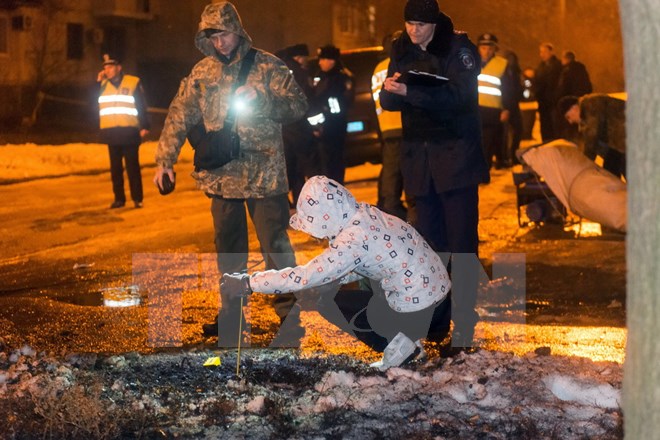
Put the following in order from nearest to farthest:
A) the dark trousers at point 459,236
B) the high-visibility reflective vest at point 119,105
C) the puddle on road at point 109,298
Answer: the dark trousers at point 459,236
the puddle on road at point 109,298
the high-visibility reflective vest at point 119,105

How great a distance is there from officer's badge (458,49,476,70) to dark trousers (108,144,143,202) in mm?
7080

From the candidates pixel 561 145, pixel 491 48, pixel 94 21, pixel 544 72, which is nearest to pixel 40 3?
pixel 94 21

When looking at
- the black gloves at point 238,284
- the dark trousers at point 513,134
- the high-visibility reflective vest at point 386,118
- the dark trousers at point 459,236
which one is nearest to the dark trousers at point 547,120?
the dark trousers at point 513,134

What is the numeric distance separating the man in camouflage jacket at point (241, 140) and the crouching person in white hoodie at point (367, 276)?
1002mm

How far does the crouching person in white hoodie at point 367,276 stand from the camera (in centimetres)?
539

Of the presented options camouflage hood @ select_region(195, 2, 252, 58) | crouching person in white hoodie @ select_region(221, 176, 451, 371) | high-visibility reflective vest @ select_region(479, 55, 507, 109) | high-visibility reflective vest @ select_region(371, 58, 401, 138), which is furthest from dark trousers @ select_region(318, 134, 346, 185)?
crouching person in white hoodie @ select_region(221, 176, 451, 371)

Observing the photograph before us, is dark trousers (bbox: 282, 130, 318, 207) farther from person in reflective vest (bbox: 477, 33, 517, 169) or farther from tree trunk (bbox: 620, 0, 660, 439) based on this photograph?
tree trunk (bbox: 620, 0, 660, 439)

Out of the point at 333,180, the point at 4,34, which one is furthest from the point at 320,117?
the point at 4,34

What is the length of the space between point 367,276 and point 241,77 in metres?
1.77

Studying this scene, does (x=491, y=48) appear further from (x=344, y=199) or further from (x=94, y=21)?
(x=94, y=21)

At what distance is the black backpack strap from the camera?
269 inches

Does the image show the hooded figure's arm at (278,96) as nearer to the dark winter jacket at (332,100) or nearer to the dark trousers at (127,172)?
the dark winter jacket at (332,100)

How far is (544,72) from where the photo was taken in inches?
737

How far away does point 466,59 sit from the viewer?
6.56m
